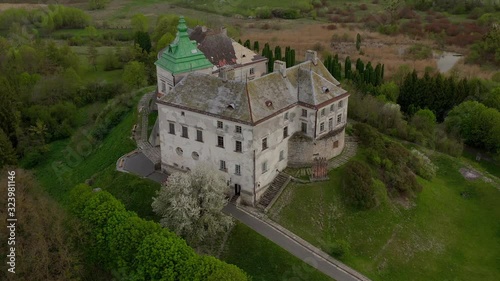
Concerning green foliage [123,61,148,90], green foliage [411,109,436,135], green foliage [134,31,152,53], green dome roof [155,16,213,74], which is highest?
green dome roof [155,16,213,74]

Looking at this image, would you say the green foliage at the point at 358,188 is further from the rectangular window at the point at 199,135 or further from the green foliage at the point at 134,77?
the green foliage at the point at 134,77

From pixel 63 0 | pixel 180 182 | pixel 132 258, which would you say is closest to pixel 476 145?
pixel 180 182

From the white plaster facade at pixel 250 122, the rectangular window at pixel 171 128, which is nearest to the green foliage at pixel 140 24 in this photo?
the white plaster facade at pixel 250 122

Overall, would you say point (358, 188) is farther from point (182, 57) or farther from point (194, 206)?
point (182, 57)

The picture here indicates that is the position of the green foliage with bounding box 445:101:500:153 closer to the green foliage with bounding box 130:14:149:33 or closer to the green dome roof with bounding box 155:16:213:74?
the green dome roof with bounding box 155:16:213:74

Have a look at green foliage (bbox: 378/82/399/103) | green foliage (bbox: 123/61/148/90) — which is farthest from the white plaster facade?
green foliage (bbox: 123/61/148/90)

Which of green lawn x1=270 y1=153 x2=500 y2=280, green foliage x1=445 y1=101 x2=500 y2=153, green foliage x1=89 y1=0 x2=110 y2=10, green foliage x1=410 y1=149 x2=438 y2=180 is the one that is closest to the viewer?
green lawn x1=270 y1=153 x2=500 y2=280

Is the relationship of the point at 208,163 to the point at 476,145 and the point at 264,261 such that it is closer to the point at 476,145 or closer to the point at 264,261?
the point at 264,261
